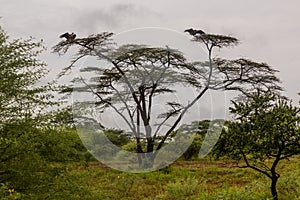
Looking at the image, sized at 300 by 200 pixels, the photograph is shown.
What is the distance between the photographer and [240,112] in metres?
8.98

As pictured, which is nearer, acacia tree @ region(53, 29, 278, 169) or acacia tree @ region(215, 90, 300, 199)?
acacia tree @ region(215, 90, 300, 199)

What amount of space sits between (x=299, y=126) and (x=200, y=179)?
17.2 feet

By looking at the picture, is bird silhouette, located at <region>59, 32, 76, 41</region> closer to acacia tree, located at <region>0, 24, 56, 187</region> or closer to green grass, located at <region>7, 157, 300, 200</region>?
green grass, located at <region>7, 157, 300, 200</region>

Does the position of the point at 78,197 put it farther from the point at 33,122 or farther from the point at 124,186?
the point at 124,186

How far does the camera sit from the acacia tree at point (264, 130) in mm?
8484

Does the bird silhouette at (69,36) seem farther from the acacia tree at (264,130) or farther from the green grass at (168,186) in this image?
the acacia tree at (264,130)

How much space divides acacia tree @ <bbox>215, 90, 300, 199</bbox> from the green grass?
82 centimetres

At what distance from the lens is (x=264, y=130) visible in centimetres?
866

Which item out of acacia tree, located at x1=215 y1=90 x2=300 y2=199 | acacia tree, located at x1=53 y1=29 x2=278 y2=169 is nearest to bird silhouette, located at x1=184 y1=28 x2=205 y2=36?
acacia tree, located at x1=53 y1=29 x2=278 y2=169

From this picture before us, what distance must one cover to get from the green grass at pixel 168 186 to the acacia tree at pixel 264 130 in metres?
0.82

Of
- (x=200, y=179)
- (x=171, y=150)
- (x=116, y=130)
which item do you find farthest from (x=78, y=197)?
(x=171, y=150)

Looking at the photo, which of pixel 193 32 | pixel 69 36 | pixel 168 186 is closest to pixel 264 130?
pixel 168 186

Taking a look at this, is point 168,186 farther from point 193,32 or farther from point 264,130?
point 193,32

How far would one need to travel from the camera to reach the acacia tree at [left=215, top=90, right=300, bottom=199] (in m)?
8.48
